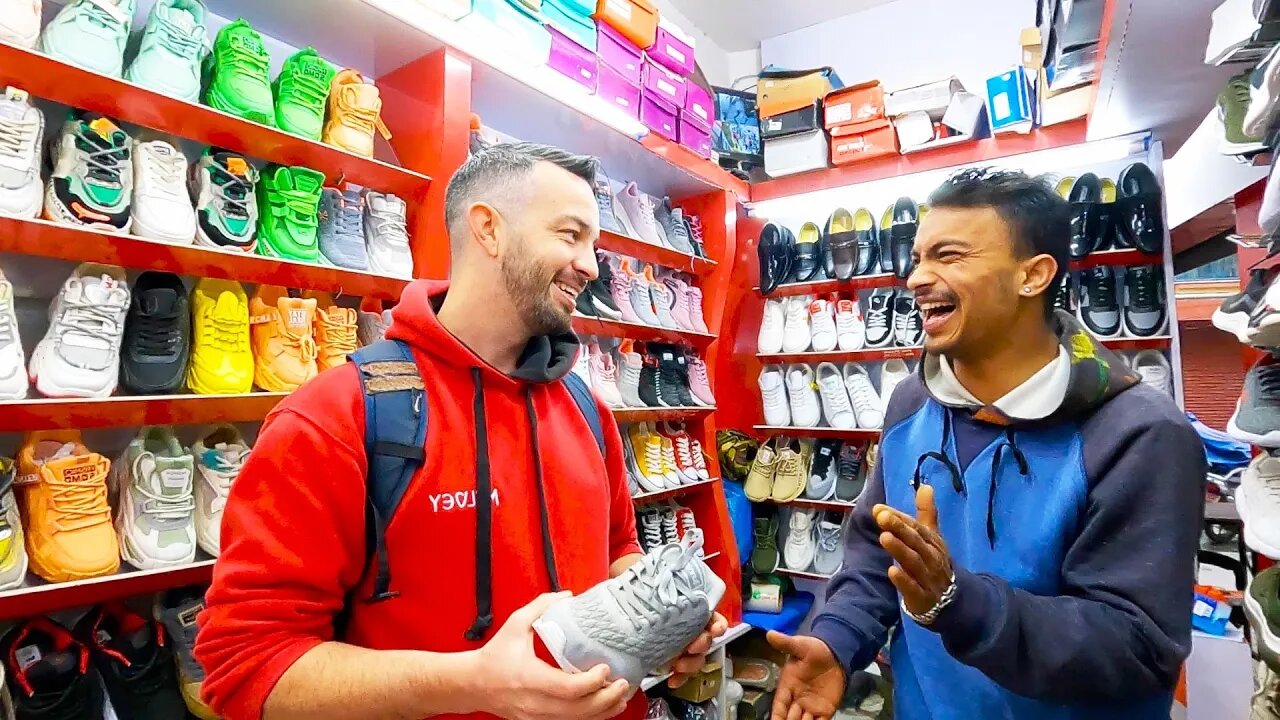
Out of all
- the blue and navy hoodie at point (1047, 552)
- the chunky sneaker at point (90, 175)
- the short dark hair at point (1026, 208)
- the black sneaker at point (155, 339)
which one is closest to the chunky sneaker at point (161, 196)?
the chunky sneaker at point (90, 175)

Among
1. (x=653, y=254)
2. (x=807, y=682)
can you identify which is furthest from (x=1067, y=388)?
(x=653, y=254)

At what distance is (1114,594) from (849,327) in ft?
9.65

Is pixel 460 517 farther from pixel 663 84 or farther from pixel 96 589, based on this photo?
pixel 663 84

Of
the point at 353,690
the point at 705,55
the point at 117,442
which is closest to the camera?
the point at 353,690

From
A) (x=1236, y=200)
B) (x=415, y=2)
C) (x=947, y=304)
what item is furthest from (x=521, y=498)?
(x=1236, y=200)

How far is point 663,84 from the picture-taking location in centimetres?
346

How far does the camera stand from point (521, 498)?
3.96 ft

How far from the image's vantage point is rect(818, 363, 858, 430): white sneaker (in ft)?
13.0

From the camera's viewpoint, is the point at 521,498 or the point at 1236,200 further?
the point at 1236,200

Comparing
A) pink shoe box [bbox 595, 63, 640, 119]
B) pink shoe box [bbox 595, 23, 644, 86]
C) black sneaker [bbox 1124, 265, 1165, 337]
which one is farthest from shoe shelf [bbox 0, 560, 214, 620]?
black sneaker [bbox 1124, 265, 1165, 337]

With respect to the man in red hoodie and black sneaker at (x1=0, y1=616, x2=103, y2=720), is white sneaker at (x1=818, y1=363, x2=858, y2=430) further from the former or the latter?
black sneaker at (x1=0, y1=616, x2=103, y2=720)

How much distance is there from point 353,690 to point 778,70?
4.45m

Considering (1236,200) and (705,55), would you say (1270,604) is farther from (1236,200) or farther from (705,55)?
(705,55)

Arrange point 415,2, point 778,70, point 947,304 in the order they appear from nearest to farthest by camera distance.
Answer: point 947,304 < point 415,2 < point 778,70
